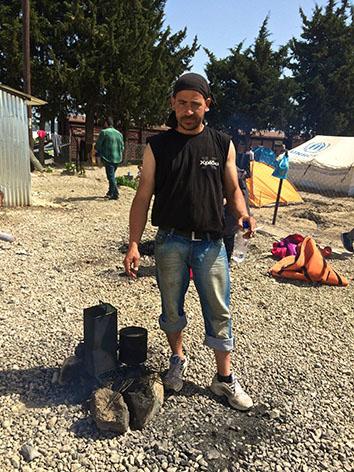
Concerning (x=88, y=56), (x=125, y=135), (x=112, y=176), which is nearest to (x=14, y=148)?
(x=112, y=176)

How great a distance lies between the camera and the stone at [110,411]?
7.98 feet

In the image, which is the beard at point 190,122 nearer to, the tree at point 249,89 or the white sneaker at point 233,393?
the white sneaker at point 233,393

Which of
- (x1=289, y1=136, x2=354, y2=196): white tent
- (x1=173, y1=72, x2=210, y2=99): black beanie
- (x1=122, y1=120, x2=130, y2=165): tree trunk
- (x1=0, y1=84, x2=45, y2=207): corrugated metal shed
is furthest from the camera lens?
(x1=122, y1=120, x2=130, y2=165): tree trunk

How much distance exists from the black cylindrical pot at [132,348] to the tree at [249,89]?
30.1 meters

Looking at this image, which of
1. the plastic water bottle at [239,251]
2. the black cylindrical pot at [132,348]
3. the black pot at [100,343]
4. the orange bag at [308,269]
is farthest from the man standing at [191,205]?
the plastic water bottle at [239,251]

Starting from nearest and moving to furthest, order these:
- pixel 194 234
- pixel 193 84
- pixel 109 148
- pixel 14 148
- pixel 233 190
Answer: pixel 193 84 → pixel 194 234 → pixel 233 190 → pixel 14 148 → pixel 109 148

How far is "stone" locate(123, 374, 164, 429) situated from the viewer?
253 cm

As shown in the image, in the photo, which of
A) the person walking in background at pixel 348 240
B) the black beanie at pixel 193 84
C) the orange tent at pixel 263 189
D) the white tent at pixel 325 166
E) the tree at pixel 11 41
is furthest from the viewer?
the tree at pixel 11 41

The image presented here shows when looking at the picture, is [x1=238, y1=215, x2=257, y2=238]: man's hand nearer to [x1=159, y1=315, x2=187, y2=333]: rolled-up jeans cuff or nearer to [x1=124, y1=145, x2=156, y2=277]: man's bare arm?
[x1=124, y1=145, x2=156, y2=277]: man's bare arm

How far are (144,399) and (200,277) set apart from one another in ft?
2.76

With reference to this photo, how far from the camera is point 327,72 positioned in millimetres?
34344

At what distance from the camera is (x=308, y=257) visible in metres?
5.73

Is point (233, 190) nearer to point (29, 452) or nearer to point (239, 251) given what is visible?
point (29, 452)

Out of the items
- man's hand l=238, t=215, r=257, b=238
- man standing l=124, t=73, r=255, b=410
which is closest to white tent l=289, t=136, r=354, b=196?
man's hand l=238, t=215, r=257, b=238
